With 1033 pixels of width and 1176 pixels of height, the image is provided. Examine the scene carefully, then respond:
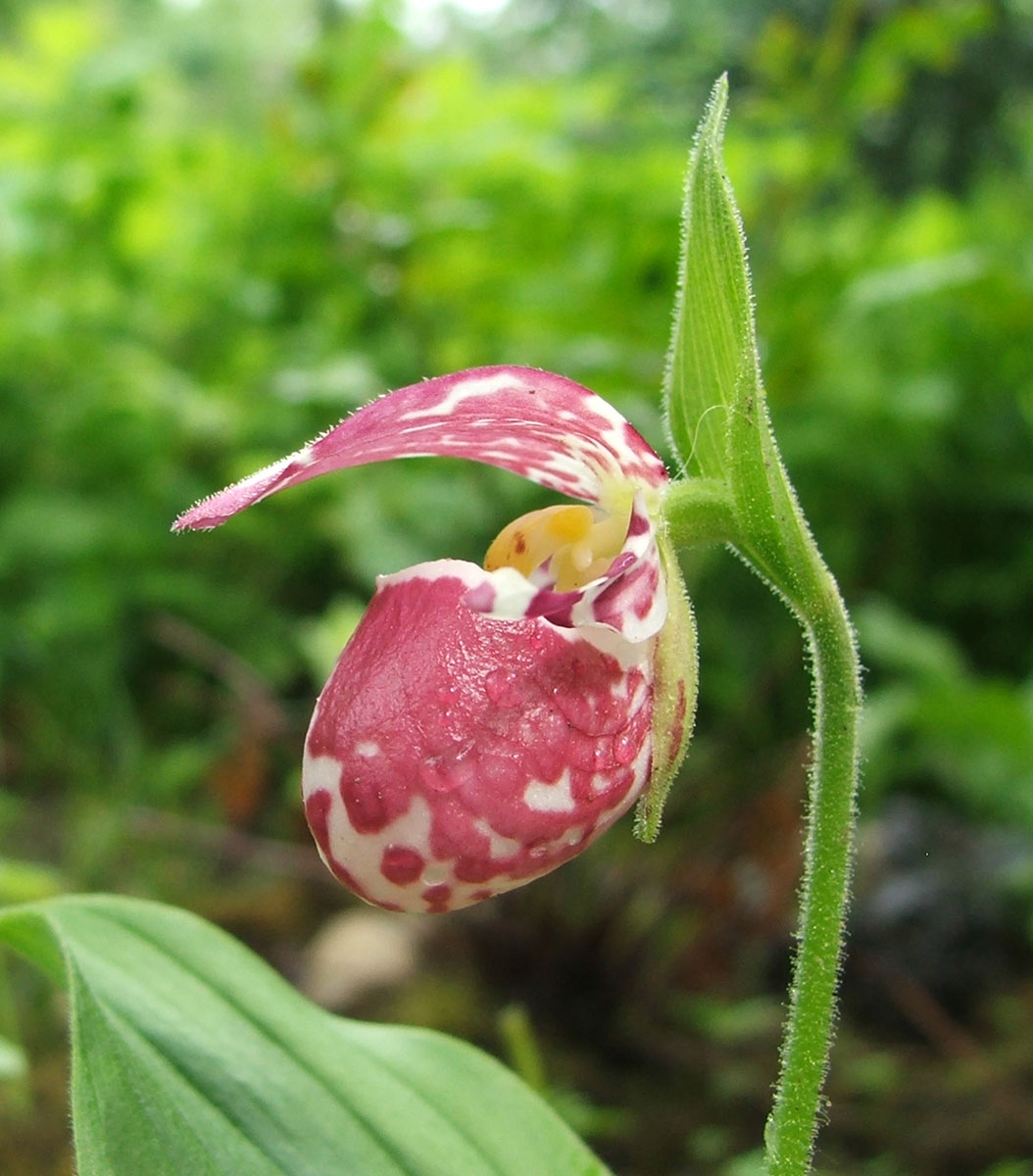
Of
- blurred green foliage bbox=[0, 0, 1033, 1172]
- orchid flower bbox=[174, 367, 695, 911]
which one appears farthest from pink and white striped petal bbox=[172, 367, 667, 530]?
blurred green foliage bbox=[0, 0, 1033, 1172]

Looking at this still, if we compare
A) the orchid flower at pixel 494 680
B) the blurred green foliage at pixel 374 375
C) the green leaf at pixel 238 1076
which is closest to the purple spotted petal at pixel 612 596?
the orchid flower at pixel 494 680

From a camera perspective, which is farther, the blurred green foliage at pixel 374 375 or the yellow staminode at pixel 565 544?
the blurred green foliage at pixel 374 375

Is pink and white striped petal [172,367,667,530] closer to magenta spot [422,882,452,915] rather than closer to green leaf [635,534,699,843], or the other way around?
green leaf [635,534,699,843]

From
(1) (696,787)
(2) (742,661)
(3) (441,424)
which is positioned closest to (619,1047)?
(1) (696,787)

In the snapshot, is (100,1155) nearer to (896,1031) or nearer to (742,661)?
(896,1031)

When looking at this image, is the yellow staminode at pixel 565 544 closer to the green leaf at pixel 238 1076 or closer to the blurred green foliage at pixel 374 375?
the green leaf at pixel 238 1076

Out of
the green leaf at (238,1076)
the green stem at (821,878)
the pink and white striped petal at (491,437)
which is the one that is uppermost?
the pink and white striped petal at (491,437)
